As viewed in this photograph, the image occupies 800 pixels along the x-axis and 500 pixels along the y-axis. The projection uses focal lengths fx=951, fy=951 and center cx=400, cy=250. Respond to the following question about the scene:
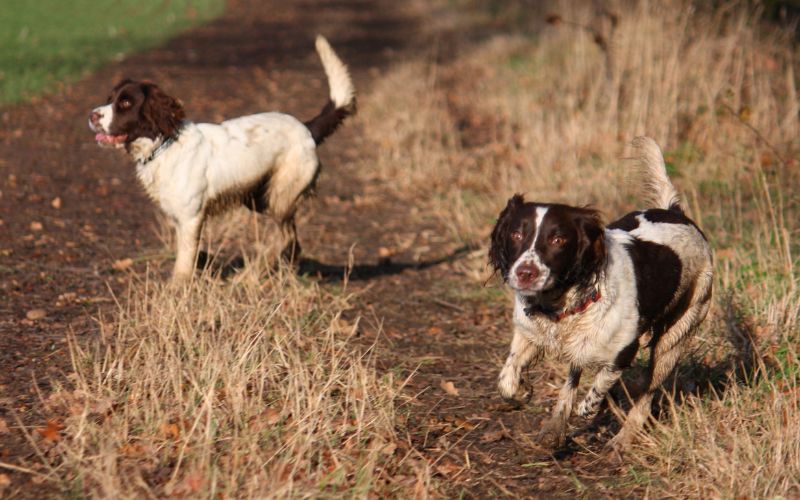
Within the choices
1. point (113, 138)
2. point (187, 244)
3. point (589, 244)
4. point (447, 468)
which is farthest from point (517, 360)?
point (113, 138)

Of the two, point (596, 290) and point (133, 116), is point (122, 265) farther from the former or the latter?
point (596, 290)

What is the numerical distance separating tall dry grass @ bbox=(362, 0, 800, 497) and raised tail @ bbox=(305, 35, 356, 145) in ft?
4.79

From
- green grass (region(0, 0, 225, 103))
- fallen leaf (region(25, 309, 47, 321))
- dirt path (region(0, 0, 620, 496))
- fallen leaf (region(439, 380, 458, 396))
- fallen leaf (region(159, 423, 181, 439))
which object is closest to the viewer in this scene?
fallen leaf (region(159, 423, 181, 439))

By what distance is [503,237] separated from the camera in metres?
3.96

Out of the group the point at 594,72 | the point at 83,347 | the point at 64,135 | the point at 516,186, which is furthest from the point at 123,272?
the point at 594,72

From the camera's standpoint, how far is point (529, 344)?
13.5 feet

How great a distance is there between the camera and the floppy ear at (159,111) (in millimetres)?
5570

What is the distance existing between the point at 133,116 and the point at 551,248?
9.55 feet

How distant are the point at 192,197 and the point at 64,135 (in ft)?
18.9

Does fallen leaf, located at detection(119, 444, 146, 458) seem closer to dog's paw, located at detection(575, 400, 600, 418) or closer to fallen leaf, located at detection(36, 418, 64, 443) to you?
fallen leaf, located at detection(36, 418, 64, 443)

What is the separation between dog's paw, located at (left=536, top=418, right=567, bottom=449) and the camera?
4.13 m

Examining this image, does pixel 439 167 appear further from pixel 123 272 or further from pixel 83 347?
pixel 83 347

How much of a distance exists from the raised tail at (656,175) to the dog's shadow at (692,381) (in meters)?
0.83

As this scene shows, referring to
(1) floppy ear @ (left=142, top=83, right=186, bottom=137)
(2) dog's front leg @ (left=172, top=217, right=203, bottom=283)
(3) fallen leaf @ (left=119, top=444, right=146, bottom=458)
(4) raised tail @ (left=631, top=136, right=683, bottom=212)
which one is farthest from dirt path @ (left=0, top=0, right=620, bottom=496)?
(4) raised tail @ (left=631, top=136, right=683, bottom=212)
